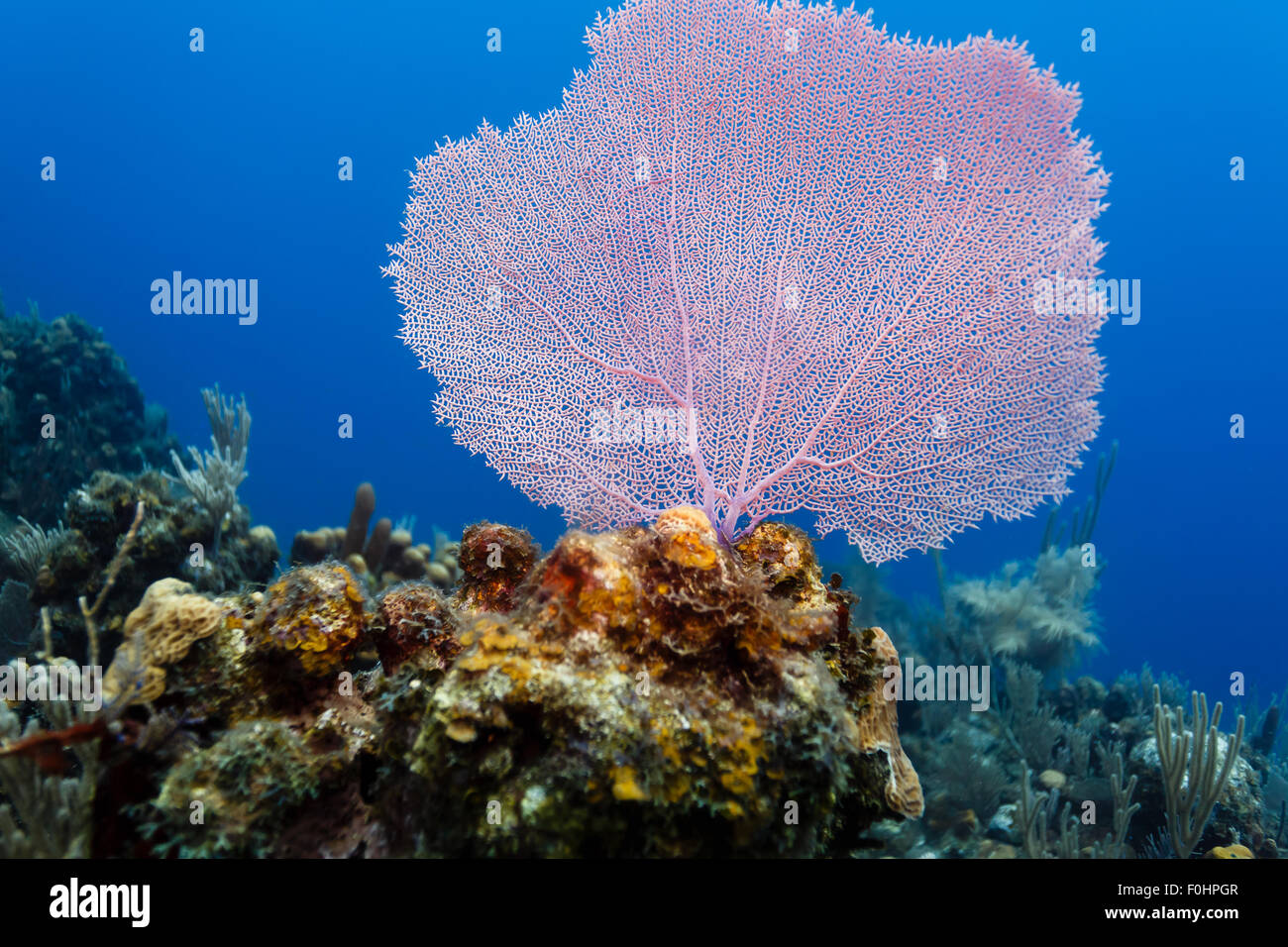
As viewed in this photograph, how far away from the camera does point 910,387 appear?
4137 millimetres

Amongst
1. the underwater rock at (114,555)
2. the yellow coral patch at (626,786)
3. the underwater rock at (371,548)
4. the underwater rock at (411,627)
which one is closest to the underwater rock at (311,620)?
the underwater rock at (411,627)

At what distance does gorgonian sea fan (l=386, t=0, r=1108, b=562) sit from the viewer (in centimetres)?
412

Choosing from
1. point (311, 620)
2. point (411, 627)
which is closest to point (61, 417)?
point (311, 620)

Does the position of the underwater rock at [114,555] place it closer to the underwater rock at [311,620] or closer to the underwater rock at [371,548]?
the underwater rock at [371,548]

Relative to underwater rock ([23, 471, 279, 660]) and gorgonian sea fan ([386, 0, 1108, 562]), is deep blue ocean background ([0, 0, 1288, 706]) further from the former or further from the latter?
gorgonian sea fan ([386, 0, 1108, 562])

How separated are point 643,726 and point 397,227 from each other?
6077cm

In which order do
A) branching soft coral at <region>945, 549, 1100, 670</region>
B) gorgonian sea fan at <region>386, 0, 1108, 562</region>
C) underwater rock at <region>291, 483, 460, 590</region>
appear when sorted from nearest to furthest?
gorgonian sea fan at <region>386, 0, 1108, 562</region> → underwater rock at <region>291, 483, 460, 590</region> → branching soft coral at <region>945, 549, 1100, 670</region>

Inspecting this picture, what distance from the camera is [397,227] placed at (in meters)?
53.1

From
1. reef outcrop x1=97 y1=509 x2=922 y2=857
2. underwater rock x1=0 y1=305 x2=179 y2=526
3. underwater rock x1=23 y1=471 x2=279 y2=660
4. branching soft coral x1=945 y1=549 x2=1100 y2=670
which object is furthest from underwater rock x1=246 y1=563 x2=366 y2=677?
branching soft coral x1=945 y1=549 x2=1100 y2=670

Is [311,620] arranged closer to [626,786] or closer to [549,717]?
[549,717]

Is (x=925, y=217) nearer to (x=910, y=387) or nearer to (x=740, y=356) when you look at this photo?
(x=910, y=387)

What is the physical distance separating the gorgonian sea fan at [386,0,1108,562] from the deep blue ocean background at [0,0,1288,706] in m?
30.7

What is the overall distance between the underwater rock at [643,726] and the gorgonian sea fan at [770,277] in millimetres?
1802

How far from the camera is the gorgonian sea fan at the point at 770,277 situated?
4121mm
